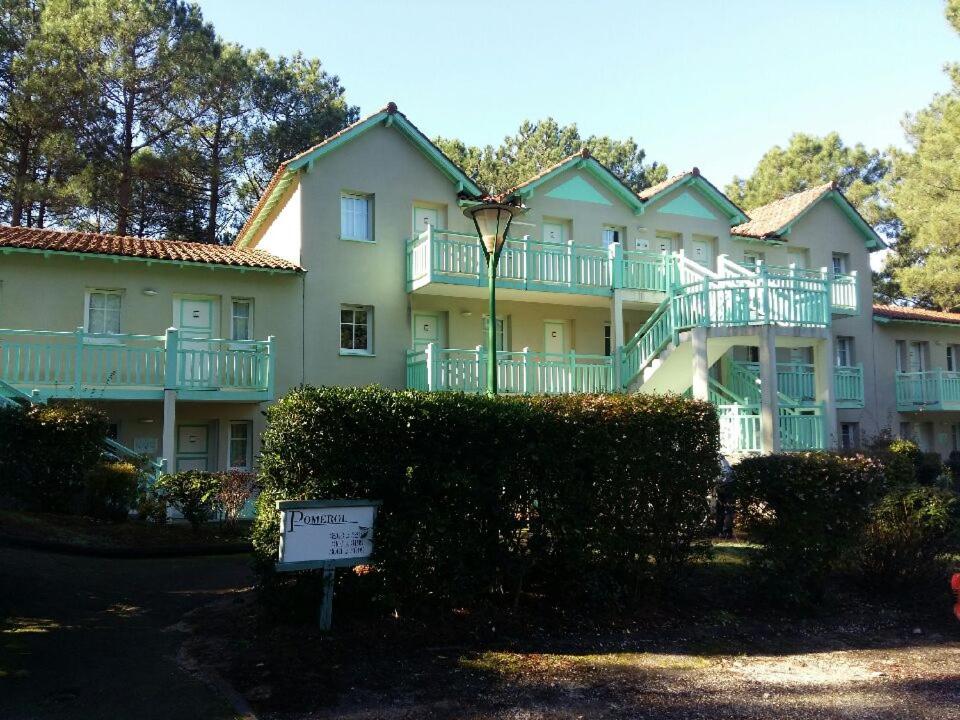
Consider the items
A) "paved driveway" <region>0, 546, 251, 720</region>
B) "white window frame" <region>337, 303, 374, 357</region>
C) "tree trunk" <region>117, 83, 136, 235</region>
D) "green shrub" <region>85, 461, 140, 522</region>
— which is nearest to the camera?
"paved driveway" <region>0, 546, 251, 720</region>

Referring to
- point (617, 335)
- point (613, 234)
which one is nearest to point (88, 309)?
point (617, 335)

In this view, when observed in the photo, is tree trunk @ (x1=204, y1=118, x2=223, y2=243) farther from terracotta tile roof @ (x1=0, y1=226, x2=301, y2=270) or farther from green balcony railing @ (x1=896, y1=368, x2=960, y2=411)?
green balcony railing @ (x1=896, y1=368, x2=960, y2=411)

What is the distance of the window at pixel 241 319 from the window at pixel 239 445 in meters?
2.10

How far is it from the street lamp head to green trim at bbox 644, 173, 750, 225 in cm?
1358

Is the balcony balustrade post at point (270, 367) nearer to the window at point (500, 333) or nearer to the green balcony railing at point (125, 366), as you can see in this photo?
the green balcony railing at point (125, 366)

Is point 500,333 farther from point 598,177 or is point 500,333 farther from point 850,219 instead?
point 850,219

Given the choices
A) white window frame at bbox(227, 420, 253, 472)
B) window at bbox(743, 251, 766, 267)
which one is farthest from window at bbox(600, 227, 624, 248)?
white window frame at bbox(227, 420, 253, 472)

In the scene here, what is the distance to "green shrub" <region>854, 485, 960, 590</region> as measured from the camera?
29.7 ft

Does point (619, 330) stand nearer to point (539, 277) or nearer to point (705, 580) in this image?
point (539, 277)

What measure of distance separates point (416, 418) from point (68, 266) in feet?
44.8

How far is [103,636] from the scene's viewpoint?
7.20 metres

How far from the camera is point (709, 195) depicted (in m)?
24.8

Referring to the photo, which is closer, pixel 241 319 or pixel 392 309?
pixel 241 319

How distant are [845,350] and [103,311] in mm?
22679
